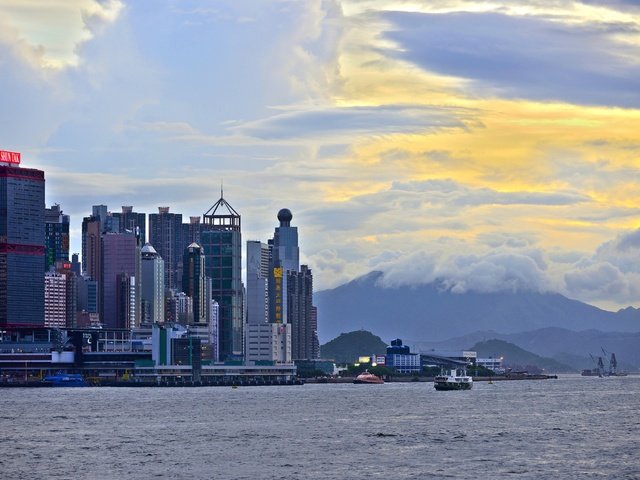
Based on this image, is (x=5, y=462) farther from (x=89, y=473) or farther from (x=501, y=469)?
(x=501, y=469)

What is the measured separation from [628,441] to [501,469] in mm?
29938

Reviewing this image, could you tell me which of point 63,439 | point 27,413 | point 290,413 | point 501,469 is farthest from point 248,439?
point 27,413

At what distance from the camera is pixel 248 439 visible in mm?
136250

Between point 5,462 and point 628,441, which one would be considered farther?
point 628,441

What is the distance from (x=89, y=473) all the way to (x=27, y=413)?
95451mm

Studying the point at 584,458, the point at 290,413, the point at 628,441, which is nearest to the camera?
the point at 584,458

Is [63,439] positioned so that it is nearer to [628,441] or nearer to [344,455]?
[344,455]

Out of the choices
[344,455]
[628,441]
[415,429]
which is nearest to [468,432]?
[415,429]

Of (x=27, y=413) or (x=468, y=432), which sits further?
(x=27, y=413)

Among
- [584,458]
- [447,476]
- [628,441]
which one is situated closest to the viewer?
[447,476]

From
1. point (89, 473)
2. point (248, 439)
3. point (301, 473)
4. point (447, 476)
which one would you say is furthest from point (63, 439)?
point (447, 476)

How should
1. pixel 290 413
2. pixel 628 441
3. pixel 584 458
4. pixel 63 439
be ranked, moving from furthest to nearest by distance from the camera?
pixel 290 413
pixel 63 439
pixel 628 441
pixel 584 458

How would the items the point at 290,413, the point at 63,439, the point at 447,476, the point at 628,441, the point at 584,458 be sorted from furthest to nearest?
the point at 290,413, the point at 63,439, the point at 628,441, the point at 584,458, the point at 447,476

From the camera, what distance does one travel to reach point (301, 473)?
102750mm
